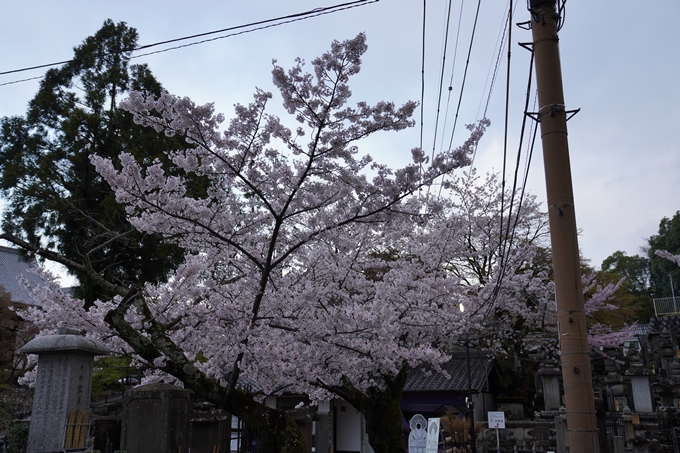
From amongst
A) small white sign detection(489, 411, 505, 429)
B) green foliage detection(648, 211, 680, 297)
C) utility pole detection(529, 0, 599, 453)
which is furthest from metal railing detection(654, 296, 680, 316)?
utility pole detection(529, 0, 599, 453)

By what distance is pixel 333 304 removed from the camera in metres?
9.46

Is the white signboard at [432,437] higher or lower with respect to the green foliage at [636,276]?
lower

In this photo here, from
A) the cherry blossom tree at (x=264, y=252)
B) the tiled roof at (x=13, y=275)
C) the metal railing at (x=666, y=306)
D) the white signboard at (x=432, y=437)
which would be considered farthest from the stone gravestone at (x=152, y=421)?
the metal railing at (x=666, y=306)

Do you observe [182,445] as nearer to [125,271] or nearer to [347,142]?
[347,142]

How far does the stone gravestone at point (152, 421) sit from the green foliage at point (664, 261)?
129 ft

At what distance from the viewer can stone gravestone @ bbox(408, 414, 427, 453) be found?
31.5ft

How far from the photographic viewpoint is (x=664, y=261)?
39094 mm

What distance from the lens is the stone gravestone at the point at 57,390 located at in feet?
20.4

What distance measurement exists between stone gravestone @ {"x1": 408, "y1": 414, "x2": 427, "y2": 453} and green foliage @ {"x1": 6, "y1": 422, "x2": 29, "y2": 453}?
6.65 metres

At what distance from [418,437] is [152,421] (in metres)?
5.06

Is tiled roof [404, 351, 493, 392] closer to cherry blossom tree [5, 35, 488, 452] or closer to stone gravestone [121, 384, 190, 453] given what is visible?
cherry blossom tree [5, 35, 488, 452]

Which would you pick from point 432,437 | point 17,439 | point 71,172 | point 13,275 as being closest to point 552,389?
point 432,437

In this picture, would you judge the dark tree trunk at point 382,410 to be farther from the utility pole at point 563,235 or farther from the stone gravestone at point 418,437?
the utility pole at point 563,235

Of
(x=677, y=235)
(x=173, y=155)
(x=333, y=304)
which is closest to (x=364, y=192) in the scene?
(x=173, y=155)
